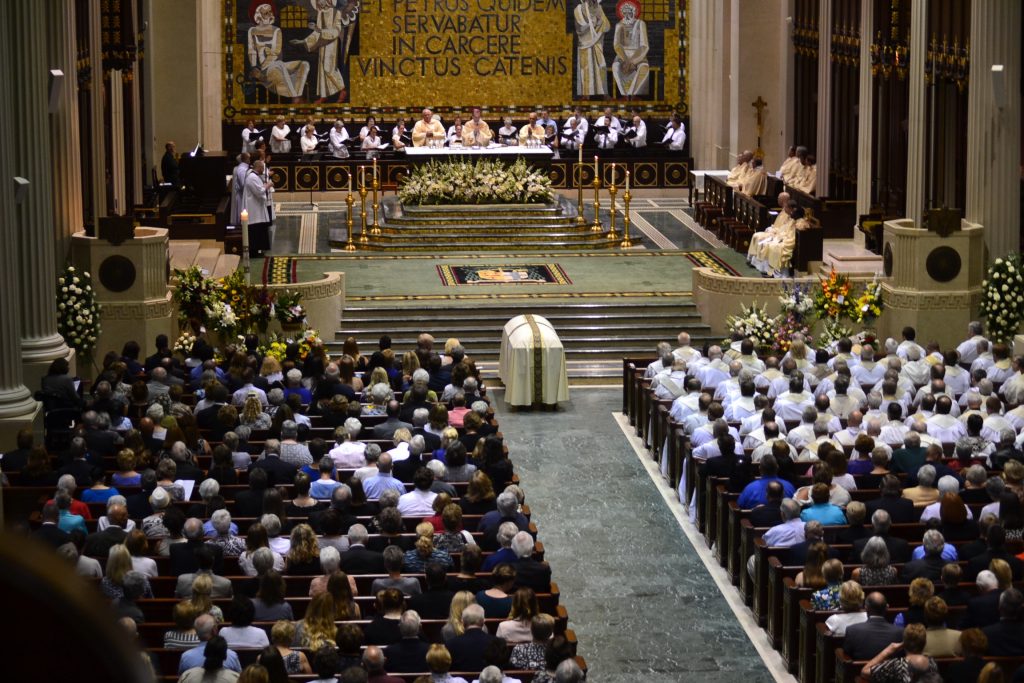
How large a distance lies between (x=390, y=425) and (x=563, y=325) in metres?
8.12

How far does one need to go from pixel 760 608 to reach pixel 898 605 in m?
1.88

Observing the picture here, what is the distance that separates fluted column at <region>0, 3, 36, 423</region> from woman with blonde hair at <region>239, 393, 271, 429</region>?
1932 mm

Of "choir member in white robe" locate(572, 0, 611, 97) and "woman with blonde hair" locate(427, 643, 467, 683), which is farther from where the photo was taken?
"choir member in white robe" locate(572, 0, 611, 97)

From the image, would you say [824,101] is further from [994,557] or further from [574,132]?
[994,557]

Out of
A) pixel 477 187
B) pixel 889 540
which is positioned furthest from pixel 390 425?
pixel 477 187

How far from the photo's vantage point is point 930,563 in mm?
9234

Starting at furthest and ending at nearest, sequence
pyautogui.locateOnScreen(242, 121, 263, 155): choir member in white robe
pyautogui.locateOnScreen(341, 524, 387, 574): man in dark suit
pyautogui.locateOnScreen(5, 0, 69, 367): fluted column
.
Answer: pyautogui.locateOnScreen(242, 121, 263, 155): choir member in white robe
pyautogui.locateOnScreen(5, 0, 69, 367): fluted column
pyautogui.locateOnScreen(341, 524, 387, 574): man in dark suit

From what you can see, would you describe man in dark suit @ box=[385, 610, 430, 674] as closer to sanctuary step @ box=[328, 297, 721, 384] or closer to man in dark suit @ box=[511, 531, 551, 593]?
man in dark suit @ box=[511, 531, 551, 593]

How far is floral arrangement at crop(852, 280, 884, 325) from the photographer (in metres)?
19.5

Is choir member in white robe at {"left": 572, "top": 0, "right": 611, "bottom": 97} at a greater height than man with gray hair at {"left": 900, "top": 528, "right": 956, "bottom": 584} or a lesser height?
greater

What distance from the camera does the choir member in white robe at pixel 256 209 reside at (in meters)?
25.0

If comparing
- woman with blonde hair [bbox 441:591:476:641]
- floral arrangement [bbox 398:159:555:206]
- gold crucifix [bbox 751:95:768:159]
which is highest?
gold crucifix [bbox 751:95:768:159]

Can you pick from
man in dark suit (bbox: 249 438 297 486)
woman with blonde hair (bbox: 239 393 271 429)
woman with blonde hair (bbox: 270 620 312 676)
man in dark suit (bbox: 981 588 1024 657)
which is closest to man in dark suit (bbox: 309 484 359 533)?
man in dark suit (bbox: 249 438 297 486)

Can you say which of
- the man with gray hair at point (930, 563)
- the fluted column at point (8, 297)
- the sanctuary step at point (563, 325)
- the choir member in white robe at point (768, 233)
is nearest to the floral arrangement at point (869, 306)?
the sanctuary step at point (563, 325)
